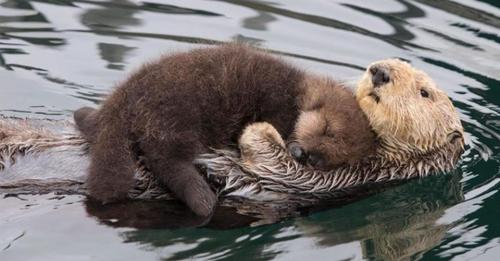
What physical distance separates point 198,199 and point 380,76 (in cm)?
124

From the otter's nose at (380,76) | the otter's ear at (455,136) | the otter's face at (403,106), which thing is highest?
the otter's nose at (380,76)

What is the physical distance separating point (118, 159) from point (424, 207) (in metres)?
1.72

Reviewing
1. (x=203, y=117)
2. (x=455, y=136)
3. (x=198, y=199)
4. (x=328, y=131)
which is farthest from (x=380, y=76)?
(x=198, y=199)

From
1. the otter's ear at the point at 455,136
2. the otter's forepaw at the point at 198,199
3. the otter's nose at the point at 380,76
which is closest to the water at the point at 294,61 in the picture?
the otter's forepaw at the point at 198,199

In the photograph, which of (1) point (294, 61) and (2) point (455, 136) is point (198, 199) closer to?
(2) point (455, 136)

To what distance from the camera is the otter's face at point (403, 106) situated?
5.69 meters

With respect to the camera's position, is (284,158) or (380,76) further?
Result: (380,76)

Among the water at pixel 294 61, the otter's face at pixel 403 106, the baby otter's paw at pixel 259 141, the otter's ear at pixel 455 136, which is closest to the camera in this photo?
the water at pixel 294 61

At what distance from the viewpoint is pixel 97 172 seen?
17.3 feet

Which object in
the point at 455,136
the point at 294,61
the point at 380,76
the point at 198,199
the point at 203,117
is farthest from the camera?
the point at 294,61

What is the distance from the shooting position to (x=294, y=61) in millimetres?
7367

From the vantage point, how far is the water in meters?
5.18

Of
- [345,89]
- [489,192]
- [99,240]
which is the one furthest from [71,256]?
[489,192]

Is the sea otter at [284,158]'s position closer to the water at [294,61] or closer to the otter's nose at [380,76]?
the otter's nose at [380,76]
